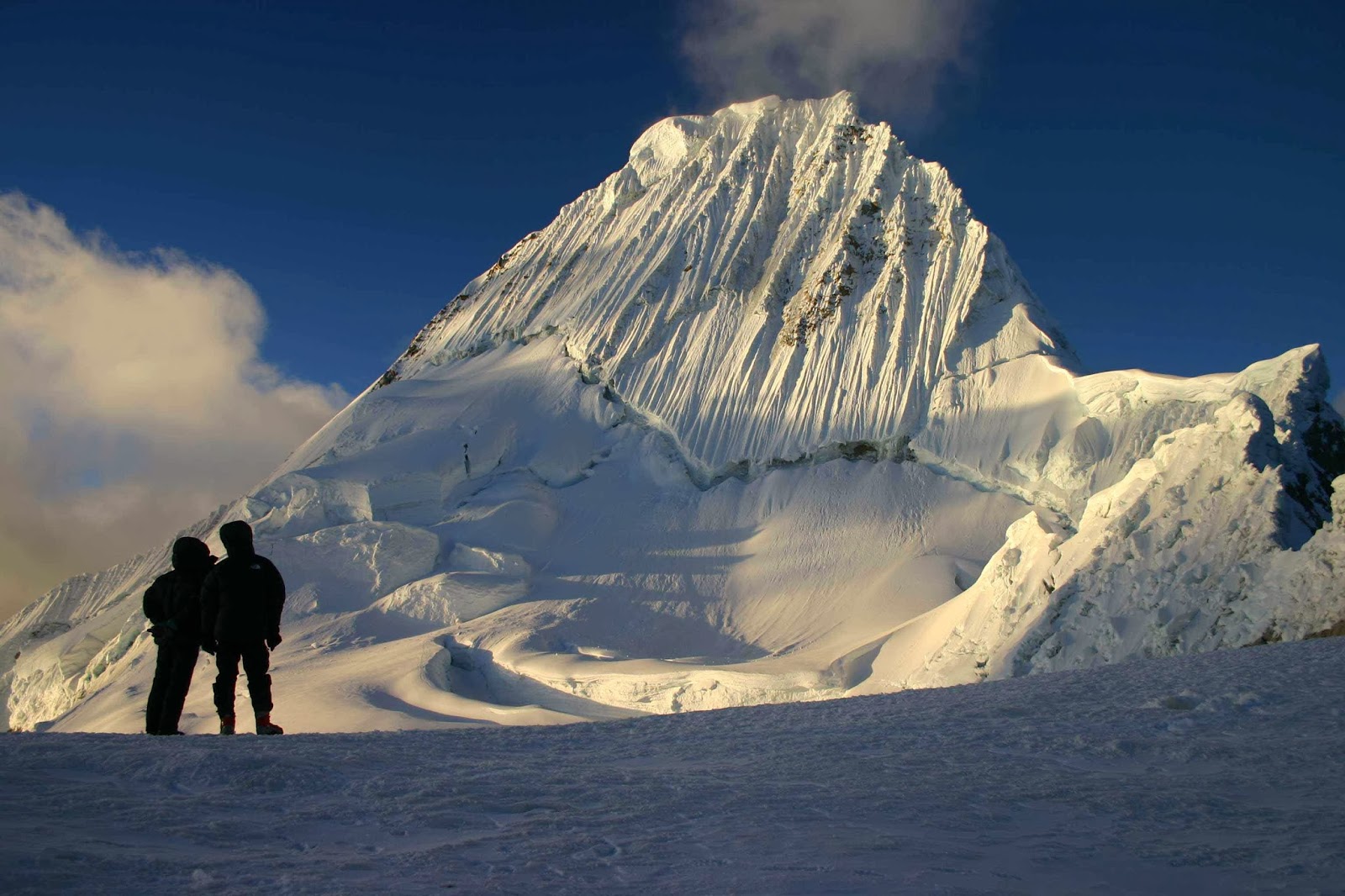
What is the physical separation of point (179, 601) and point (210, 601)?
31cm

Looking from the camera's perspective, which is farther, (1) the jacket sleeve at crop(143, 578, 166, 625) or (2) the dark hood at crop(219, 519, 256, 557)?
(1) the jacket sleeve at crop(143, 578, 166, 625)

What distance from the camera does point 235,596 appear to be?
6.23 m

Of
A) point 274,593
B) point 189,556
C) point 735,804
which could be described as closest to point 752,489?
point 274,593

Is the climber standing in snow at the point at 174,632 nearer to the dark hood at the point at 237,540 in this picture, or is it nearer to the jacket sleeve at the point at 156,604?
the jacket sleeve at the point at 156,604

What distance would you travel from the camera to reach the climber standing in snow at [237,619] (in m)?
6.21

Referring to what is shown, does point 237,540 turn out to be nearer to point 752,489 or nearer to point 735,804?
point 735,804

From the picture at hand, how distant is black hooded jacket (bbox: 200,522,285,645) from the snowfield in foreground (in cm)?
113

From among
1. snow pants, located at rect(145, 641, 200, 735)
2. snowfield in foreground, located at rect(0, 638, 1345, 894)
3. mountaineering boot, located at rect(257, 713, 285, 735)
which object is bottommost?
snowfield in foreground, located at rect(0, 638, 1345, 894)

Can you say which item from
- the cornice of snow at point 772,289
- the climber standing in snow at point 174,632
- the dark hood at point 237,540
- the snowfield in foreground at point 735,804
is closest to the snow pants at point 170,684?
the climber standing in snow at point 174,632

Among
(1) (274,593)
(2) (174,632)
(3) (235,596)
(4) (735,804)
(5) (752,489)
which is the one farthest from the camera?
(5) (752,489)

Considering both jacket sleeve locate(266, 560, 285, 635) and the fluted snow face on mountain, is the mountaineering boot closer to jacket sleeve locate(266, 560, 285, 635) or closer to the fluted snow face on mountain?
jacket sleeve locate(266, 560, 285, 635)

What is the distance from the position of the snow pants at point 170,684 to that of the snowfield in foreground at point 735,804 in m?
1.32

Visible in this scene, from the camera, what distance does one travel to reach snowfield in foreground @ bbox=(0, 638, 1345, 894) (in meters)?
2.95

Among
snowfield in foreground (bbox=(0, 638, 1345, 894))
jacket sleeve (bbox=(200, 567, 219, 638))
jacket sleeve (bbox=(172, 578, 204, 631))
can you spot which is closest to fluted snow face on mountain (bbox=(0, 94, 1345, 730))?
snowfield in foreground (bbox=(0, 638, 1345, 894))
